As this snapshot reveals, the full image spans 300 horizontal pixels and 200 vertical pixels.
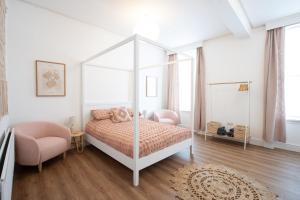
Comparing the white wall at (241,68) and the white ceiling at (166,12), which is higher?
the white ceiling at (166,12)

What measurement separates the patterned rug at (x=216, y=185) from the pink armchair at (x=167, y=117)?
83.7 inches

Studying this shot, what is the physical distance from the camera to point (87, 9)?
278 cm

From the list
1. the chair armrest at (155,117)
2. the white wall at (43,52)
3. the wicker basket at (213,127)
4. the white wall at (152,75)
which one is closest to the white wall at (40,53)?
the white wall at (43,52)

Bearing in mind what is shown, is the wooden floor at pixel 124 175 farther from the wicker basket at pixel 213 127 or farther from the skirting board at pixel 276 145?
the wicker basket at pixel 213 127

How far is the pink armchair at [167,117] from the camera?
4.42 metres

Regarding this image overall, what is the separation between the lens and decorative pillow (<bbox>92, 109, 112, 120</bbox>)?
10.9 feet

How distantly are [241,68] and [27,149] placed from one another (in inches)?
191

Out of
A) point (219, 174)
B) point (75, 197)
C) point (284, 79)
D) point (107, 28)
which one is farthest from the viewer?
point (107, 28)

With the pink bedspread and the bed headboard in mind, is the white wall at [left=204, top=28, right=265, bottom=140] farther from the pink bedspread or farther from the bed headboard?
the bed headboard

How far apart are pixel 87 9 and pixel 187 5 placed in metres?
1.96

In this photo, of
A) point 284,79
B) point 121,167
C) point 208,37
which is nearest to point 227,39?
point 208,37

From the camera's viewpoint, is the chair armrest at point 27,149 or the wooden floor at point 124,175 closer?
the wooden floor at point 124,175

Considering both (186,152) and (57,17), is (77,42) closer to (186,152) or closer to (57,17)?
(57,17)

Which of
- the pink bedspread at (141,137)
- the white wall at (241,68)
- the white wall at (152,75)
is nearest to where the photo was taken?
the pink bedspread at (141,137)
